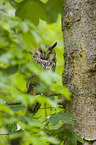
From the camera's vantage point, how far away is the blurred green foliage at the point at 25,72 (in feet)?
2.19

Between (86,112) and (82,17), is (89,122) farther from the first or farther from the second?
(82,17)

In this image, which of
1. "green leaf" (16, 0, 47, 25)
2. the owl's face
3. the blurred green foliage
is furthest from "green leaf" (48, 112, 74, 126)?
"green leaf" (16, 0, 47, 25)

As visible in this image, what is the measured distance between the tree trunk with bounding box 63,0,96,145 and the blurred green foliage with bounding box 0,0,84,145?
0.41ft

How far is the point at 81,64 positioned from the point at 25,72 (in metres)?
0.49

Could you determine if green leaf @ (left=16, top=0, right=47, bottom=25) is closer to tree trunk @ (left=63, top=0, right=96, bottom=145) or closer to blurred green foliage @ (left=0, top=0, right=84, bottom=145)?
blurred green foliage @ (left=0, top=0, right=84, bottom=145)

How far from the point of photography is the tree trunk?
1.15 metres

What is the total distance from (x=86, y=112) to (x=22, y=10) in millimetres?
972

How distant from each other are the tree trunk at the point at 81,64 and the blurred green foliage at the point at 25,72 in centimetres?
12

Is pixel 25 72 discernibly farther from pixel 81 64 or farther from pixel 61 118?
pixel 81 64

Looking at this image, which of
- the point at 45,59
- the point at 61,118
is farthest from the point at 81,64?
the point at 45,59

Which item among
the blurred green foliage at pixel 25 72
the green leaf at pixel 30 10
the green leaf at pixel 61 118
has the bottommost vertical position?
the green leaf at pixel 61 118

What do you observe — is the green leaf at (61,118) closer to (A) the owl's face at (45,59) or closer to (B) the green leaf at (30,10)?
(A) the owl's face at (45,59)

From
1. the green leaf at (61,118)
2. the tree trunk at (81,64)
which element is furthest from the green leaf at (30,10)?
the green leaf at (61,118)

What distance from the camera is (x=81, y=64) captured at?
1.21 metres
